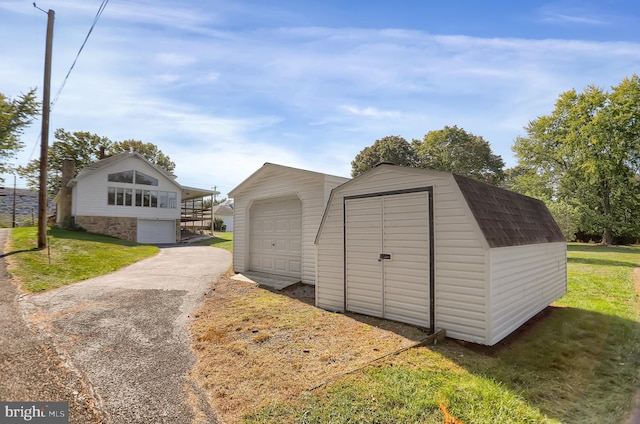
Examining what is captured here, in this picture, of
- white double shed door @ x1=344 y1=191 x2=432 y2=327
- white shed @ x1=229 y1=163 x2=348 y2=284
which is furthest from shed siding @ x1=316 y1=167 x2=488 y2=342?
white shed @ x1=229 y1=163 x2=348 y2=284

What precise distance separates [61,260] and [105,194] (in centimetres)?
1263

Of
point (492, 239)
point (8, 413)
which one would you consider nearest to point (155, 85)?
point (8, 413)

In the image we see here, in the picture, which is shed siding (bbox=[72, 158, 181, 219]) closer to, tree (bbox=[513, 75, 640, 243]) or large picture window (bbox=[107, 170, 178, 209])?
large picture window (bbox=[107, 170, 178, 209])

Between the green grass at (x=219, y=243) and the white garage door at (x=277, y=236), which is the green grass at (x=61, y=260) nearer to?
the green grass at (x=219, y=243)

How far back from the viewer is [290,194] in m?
9.95

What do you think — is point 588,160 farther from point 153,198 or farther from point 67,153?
point 67,153

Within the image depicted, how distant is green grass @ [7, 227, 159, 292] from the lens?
29.6 feet

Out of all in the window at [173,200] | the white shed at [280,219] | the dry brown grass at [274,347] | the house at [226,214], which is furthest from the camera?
the house at [226,214]

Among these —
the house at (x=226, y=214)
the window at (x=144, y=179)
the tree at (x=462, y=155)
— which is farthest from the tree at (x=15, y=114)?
the tree at (x=462, y=155)

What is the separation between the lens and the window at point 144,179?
78.3ft

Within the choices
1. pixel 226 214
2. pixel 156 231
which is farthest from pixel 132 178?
pixel 226 214

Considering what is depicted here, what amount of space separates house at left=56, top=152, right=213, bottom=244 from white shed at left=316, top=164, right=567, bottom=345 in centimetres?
2170

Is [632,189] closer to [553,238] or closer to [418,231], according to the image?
[553,238]

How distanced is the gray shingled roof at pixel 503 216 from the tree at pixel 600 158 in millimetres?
22898
